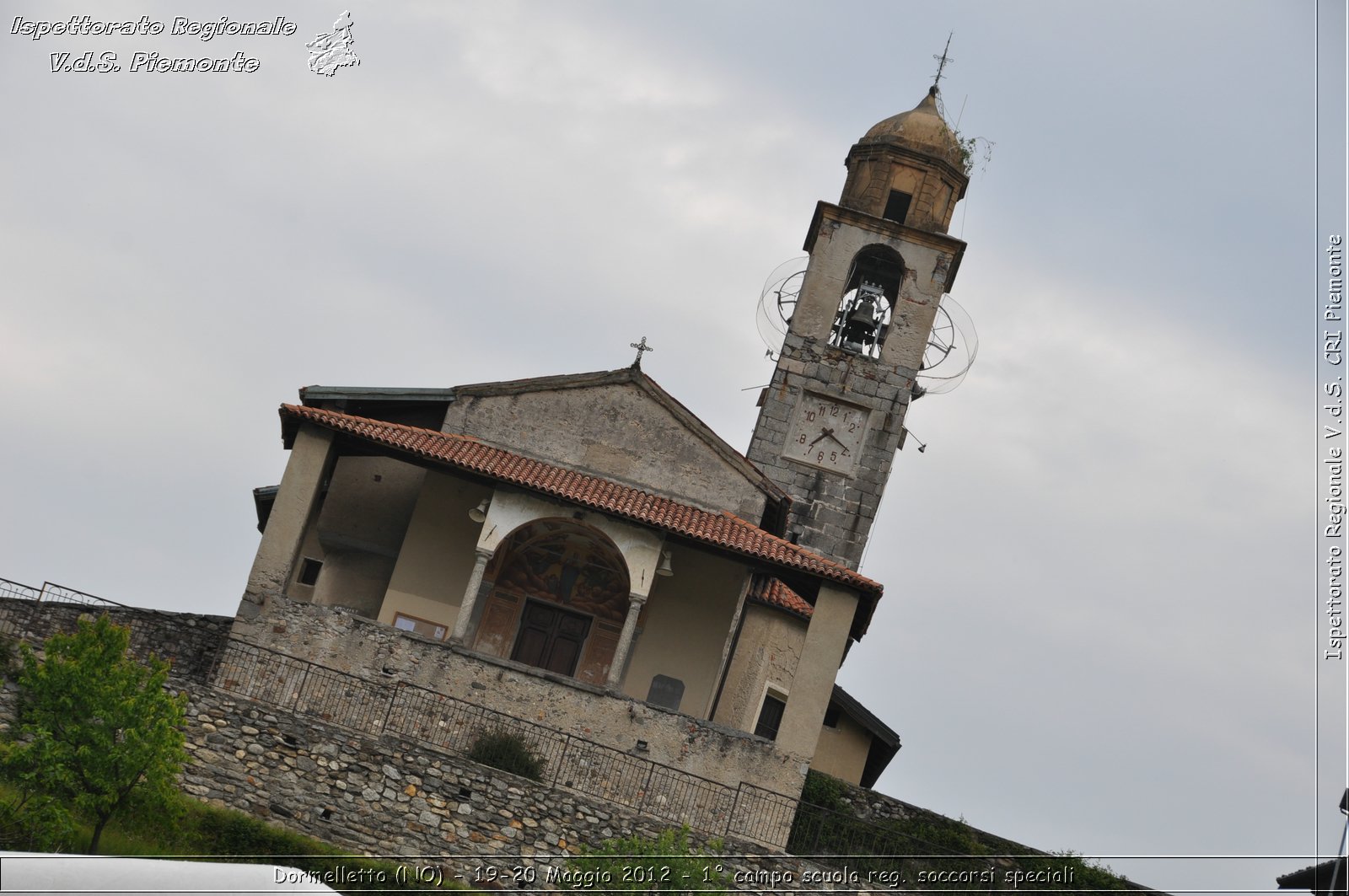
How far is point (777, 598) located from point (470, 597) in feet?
22.5

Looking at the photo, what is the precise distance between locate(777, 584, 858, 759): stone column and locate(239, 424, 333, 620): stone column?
801 centimetres

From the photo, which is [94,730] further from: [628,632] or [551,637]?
[551,637]

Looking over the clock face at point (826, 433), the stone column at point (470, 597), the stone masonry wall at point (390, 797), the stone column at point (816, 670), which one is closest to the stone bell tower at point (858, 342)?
the clock face at point (826, 433)

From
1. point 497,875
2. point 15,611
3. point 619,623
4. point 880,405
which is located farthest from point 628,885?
point 880,405

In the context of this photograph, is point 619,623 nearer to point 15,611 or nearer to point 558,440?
point 558,440

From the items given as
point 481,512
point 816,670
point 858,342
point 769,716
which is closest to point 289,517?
point 481,512

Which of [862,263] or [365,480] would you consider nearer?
[365,480]

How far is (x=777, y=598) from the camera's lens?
28734mm

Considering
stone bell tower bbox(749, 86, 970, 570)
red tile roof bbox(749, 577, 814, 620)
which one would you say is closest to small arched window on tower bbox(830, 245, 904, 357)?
stone bell tower bbox(749, 86, 970, 570)

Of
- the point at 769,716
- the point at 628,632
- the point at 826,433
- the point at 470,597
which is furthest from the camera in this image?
the point at 826,433

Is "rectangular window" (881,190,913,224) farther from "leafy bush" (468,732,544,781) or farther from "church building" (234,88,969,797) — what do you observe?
"leafy bush" (468,732,544,781)

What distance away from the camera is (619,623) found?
26391 mm

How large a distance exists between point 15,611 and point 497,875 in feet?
29.1

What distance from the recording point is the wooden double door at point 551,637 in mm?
26297
